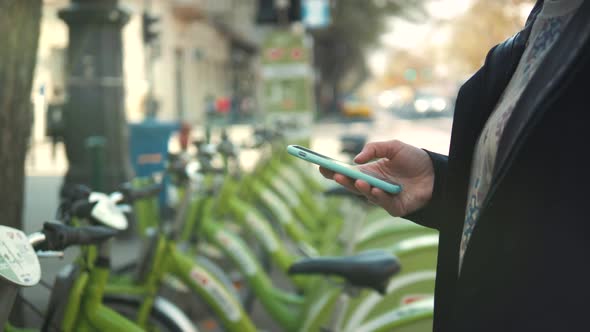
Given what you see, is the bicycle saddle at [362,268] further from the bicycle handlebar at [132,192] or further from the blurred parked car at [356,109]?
the blurred parked car at [356,109]

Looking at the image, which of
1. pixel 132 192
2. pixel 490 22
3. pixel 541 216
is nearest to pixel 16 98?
pixel 132 192

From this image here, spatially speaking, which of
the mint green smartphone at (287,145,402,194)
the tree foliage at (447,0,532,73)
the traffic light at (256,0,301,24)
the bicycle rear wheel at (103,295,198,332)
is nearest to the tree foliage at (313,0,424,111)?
the traffic light at (256,0,301,24)

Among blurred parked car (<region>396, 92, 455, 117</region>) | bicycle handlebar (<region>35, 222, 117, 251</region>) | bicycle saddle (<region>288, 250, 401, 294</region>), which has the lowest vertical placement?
blurred parked car (<region>396, 92, 455, 117</region>)

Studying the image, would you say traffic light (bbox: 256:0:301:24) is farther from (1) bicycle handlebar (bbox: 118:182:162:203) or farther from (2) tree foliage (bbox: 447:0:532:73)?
(1) bicycle handlebar (bbox: 118:182:162:203)

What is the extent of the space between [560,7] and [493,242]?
0.37 metres

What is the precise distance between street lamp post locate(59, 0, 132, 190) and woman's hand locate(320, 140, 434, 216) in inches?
232

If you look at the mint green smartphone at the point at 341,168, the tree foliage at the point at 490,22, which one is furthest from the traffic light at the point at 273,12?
the mint green smartphone at the point at 341,168

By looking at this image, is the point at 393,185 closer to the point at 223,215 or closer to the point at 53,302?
the point at 53,302

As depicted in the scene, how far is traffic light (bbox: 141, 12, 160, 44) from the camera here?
12.4m

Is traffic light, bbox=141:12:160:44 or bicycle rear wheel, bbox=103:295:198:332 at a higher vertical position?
traffic light, bbox=141:12:160:44

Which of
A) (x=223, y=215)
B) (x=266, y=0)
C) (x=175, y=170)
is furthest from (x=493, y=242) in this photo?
(x=266, y=0)

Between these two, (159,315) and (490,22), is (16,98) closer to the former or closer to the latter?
(159,315)

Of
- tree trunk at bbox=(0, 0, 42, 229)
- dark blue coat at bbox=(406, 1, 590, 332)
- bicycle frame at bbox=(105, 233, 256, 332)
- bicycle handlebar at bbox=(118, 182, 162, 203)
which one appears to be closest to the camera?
dark blue coat at bbox=(406, 1, 590, 332)

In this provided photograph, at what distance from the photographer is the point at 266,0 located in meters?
10.5
